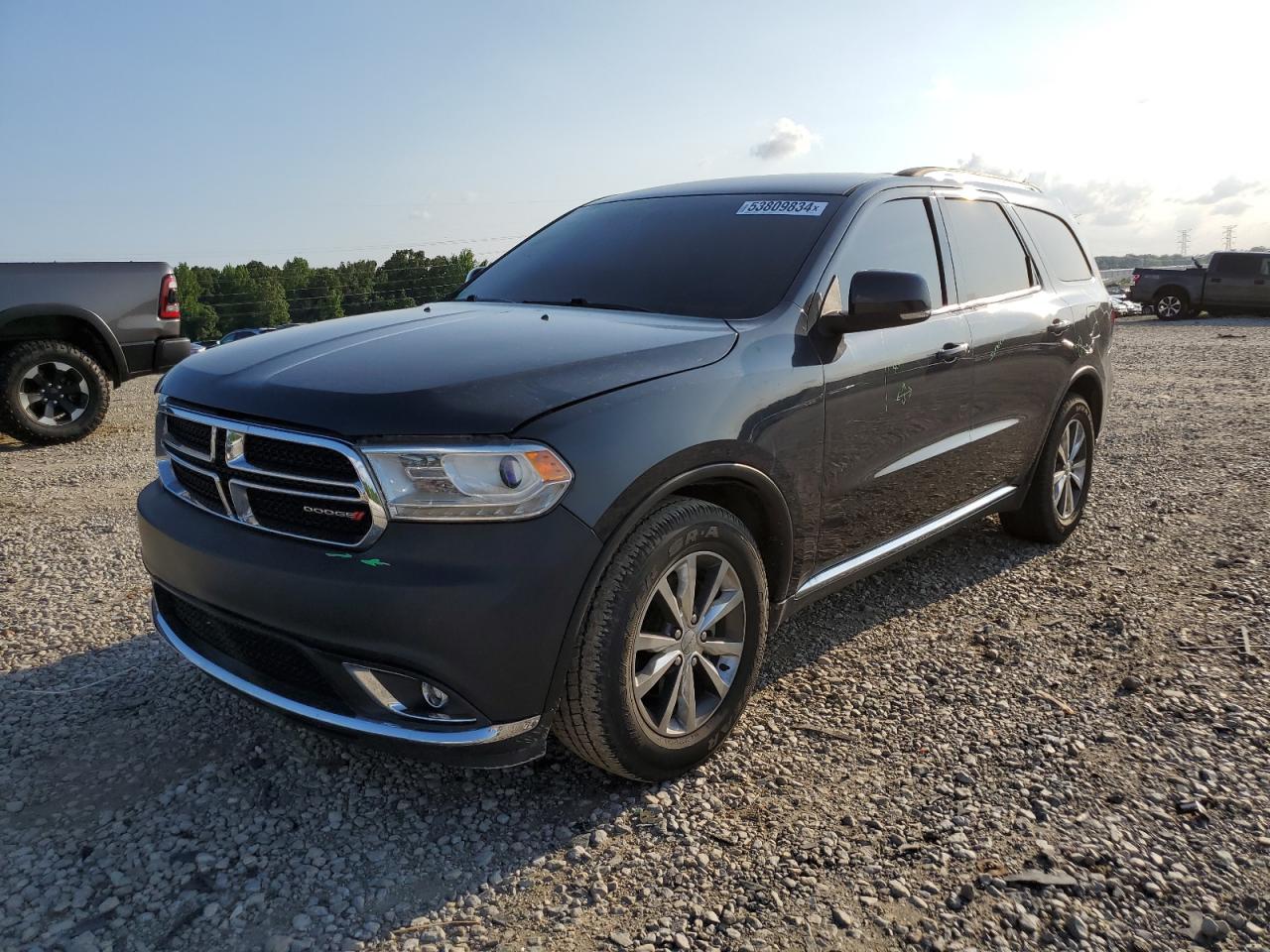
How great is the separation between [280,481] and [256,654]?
0.50 metres

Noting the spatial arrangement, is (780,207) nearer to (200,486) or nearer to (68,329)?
(200,486)

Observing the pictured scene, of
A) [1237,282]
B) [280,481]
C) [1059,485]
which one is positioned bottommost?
[1059,485]

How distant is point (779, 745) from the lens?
312 centimetres

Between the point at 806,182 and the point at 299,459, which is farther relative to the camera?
the point at 806,182

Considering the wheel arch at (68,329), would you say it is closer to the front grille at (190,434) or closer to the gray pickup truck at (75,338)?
the gray pickup truck at (75,338)

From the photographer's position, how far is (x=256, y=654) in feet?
8.55

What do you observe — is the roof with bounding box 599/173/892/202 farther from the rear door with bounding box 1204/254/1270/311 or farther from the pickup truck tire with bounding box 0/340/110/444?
the rear door with bounding box 1204/254/1270/311

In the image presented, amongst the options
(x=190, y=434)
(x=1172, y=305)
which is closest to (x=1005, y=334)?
(x=190, y=434)

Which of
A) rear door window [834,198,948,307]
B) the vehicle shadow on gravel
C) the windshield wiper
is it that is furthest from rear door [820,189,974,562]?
the vehicle shadow on gravel

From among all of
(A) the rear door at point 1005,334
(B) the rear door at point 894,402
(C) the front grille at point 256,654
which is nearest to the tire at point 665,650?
(B) the rear door at point 894,402

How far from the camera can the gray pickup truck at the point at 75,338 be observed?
7863 millimetres

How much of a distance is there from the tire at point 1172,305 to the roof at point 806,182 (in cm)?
2644

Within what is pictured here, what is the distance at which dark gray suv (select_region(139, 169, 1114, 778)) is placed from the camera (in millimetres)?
2307

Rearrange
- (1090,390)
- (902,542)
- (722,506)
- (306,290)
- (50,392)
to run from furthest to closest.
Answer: (306,290) → (50,392) → (1090,390) → (902,542) → (722,506)
